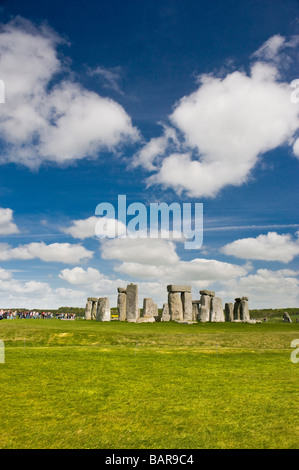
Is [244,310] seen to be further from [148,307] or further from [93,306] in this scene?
[93,306]

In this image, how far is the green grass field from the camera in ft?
19.1

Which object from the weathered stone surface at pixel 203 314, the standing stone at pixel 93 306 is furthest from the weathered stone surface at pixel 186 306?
the standing stone at pixel 93 306

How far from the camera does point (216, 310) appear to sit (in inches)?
1439

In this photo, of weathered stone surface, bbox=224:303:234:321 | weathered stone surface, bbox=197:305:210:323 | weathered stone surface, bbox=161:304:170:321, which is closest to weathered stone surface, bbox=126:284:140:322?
weathered stone surface, bbox=161:304:170:321

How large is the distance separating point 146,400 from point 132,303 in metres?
27.2

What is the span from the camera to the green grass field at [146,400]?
583 cm

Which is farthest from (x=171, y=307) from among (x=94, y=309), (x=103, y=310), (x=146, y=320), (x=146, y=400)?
(x=146, y=400)

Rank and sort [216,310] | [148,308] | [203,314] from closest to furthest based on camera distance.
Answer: [203,314]
[216,310]
[148,308]

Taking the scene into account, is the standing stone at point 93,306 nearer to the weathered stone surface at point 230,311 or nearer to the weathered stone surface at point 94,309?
the weathered stone surface at point 94,309

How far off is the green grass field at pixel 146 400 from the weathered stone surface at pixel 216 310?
68.4 feet

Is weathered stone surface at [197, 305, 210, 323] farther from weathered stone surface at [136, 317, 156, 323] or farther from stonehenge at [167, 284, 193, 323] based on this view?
weathered stone surface at [136, 317, 156, 323]

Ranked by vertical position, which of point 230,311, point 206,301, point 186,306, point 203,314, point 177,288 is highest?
point 177,288

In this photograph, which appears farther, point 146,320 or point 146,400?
point 146,320

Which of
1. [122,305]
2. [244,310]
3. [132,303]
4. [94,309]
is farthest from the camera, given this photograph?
[94,309]
